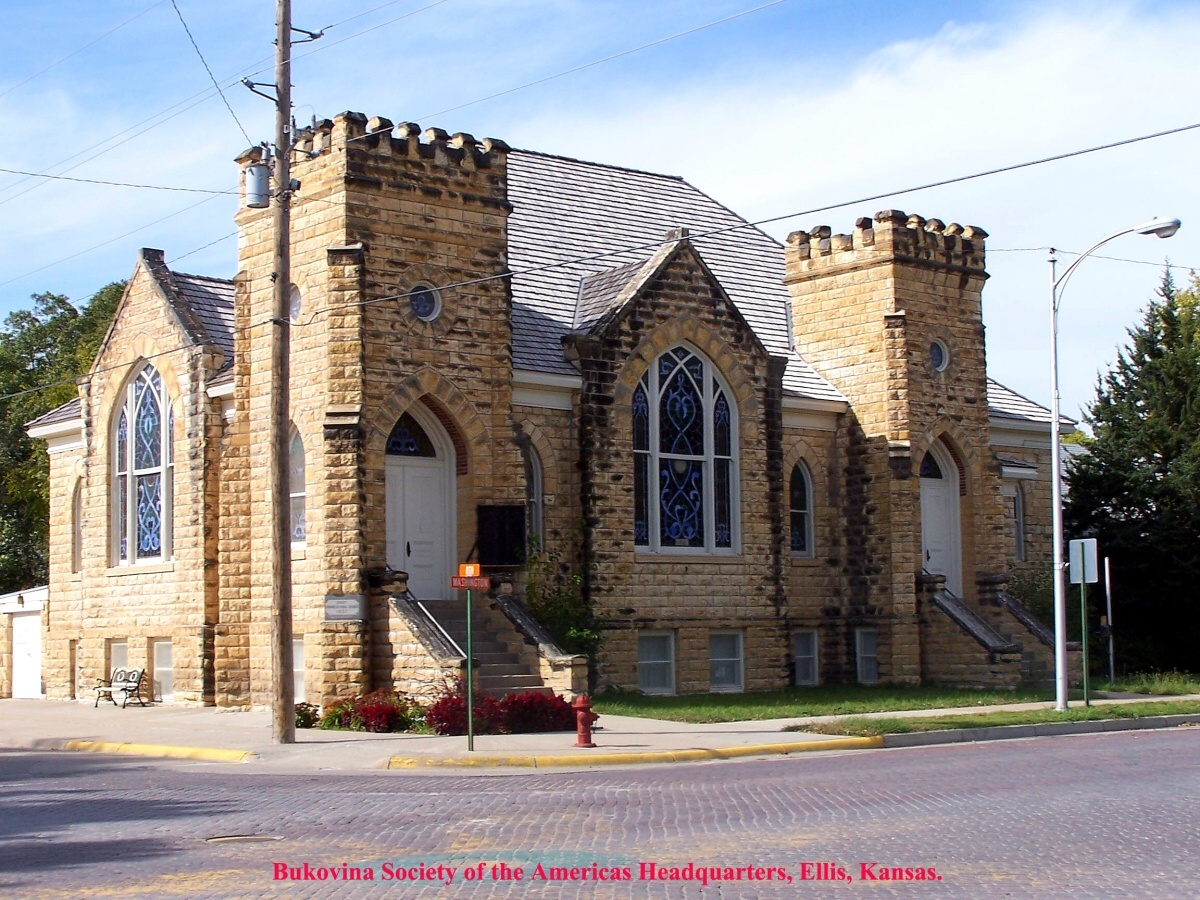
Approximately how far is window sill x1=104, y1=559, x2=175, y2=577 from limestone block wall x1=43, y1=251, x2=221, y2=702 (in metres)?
0.02

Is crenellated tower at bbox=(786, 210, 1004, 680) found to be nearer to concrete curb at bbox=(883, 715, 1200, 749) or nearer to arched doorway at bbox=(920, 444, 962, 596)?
arched doorway at bbox=(920, 444, 962, 596)

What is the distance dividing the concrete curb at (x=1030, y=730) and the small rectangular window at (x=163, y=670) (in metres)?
13.6

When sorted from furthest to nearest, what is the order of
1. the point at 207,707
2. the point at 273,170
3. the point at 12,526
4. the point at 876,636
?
1. the point at 12,526
2. the point at 876,636
3. the point at 207,707
4. the point at 273,170

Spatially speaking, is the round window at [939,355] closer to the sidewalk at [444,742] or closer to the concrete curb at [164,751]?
the sidewalk at [444,742]

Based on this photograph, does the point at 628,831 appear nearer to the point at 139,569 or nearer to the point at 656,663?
the point at 656,663

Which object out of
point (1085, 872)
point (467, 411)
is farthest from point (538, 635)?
point (1085, 872)

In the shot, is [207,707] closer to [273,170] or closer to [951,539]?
[273,170]

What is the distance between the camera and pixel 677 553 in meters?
27.1

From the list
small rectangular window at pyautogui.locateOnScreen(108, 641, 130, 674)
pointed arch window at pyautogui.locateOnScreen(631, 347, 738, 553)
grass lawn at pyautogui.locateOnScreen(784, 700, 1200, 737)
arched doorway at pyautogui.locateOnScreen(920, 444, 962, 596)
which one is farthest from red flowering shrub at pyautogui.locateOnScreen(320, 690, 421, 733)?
arched doorway at pyautogui.locateOnScreen(920, 444, 962, 596)

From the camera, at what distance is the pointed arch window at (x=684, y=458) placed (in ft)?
88.6

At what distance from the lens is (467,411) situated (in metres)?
24.1

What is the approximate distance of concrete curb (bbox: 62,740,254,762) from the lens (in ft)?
60.6

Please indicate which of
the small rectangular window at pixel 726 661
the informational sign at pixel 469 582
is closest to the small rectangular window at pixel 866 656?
the small rectangular window at pixel 726 661

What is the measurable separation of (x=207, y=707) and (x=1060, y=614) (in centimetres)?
1386
